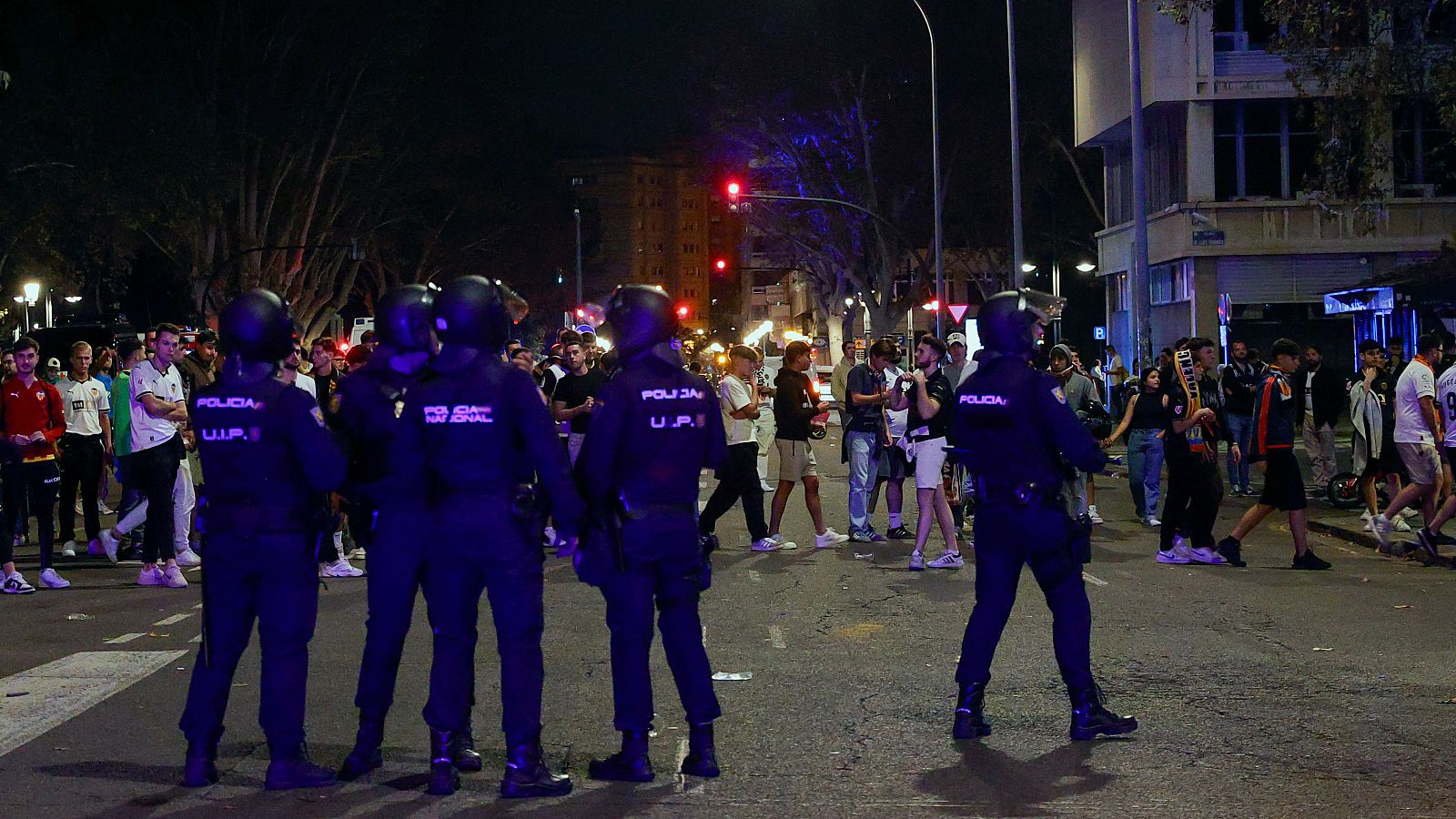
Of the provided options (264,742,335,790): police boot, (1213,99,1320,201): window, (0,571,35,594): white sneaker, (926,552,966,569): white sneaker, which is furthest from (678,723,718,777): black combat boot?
(1213,99,1320,201): window

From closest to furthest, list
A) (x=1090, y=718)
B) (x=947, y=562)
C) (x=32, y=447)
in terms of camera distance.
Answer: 1. (x=1090, y=718)
2. (x=32, y=447)
3. (x=947, y=562)

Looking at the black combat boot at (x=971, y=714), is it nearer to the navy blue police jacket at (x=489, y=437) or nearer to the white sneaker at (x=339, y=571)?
the navy blue police jacket at (x=489, y=437)

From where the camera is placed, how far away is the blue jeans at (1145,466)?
15797 millimetres

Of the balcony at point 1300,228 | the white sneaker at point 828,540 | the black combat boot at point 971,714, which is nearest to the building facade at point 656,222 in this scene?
the balcony at point 1300,228

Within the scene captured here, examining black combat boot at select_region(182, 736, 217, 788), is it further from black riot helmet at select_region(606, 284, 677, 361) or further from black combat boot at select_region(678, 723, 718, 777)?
black riot helmet at select_region(606, 284, 677, 361)

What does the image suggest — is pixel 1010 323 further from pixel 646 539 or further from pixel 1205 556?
pixel 1205 556

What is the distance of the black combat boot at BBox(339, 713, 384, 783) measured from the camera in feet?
20.3

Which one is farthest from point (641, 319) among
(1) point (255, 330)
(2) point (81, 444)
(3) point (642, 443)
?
(2) point (81, 444)

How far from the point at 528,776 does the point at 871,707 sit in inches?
82.0

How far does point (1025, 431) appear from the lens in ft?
22.4

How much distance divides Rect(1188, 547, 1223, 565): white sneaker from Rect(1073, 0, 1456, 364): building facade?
887 inches

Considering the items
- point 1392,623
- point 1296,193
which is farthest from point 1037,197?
point 1392,623

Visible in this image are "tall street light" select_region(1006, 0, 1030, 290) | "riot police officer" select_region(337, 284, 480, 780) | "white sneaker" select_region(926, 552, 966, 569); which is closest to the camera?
"riot police officer" select_region(337, 284, 480, 780)

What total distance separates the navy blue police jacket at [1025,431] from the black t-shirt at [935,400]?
505 centimetres
